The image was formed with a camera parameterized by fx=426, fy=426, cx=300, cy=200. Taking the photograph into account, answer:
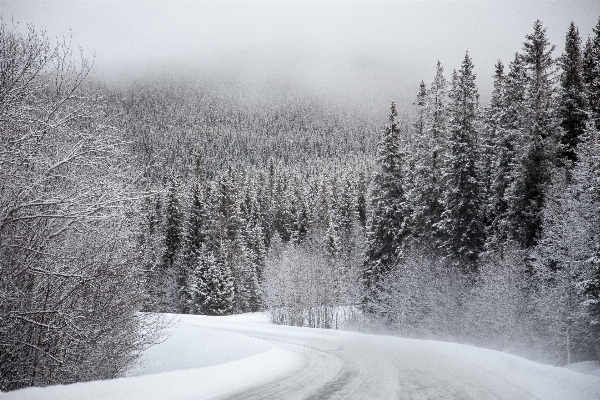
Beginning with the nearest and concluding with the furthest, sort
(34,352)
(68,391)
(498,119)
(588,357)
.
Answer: (68,391) → (34,352) → (588,357) → (498,119)

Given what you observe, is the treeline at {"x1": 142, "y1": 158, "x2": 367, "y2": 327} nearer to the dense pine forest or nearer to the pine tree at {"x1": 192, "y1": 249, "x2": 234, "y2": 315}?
the pine tree at {"x1": 192, "y1": 249, "x2": 234, "y2": 315}

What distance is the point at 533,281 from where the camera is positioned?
24938 millimetres

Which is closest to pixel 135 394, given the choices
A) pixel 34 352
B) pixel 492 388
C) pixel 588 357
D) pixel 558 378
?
pixel 34 352

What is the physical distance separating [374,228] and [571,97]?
17067mm

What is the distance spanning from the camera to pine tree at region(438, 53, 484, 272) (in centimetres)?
3008

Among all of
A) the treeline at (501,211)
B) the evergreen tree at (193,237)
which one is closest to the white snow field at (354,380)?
the treeline at (501,211)

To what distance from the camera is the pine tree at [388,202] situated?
3559cm

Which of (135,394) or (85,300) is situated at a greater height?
(85,300)

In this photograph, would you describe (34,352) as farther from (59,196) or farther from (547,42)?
(547,42)

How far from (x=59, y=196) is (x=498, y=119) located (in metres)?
29.3

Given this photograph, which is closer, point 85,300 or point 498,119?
point 85,300

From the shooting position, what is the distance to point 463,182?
3062 cm

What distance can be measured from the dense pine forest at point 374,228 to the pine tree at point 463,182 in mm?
108

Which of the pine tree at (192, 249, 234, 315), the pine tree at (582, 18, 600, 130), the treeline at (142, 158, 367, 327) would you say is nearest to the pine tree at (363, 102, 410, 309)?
the treeline at (142, 158, 367, 327)
